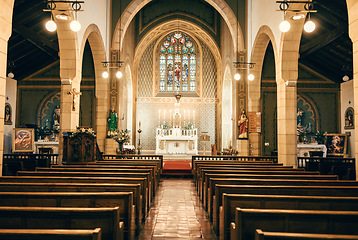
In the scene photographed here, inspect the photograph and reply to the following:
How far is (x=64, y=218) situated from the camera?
247 cm

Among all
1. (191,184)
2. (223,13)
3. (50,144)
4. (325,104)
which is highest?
(223,13)

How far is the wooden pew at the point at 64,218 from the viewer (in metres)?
2.39

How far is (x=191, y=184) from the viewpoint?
8.77m

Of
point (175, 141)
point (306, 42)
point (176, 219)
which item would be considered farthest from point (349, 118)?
point (176, 219)

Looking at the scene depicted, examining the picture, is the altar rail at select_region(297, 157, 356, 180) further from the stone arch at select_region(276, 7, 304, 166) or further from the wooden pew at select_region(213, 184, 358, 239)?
the wooden pew at select_region(213, 184, 358, 239)

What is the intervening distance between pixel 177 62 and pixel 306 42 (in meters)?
10.3

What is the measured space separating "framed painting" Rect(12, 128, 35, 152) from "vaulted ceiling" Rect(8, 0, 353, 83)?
276 cm

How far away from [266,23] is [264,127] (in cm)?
565

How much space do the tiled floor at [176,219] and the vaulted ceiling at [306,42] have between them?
646 cm

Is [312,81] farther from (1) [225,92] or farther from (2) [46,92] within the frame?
(2) [46,92]

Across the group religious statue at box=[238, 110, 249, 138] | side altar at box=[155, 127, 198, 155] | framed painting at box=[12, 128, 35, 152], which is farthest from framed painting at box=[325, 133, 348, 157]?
framed painting at box=[12, 128, 35, 152]

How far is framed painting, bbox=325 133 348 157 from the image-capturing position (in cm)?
1370

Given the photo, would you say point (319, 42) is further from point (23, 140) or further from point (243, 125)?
point (23, 140)

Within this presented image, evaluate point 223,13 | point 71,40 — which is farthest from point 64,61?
point 223,13
